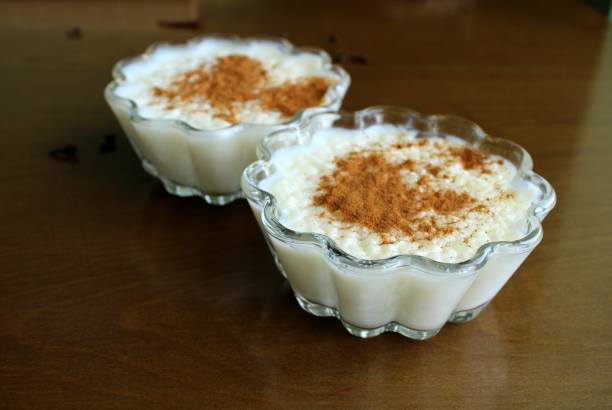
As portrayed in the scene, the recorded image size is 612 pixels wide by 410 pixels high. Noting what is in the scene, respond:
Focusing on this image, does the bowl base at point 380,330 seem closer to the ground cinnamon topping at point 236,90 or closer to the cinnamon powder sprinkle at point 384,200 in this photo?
the cinnamon powder sprinkle at point 384,200

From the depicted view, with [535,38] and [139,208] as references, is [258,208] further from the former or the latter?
[535,38]

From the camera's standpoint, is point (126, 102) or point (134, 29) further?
point (134, 29)

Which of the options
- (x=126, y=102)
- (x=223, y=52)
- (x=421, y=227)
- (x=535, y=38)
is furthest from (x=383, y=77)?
(x=421, y=227)

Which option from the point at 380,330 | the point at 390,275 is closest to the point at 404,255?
the point at 390,275

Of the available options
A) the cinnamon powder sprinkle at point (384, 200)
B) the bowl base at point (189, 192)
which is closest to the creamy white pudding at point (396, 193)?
the cinnamon powder sprinkle at point (384, 200)

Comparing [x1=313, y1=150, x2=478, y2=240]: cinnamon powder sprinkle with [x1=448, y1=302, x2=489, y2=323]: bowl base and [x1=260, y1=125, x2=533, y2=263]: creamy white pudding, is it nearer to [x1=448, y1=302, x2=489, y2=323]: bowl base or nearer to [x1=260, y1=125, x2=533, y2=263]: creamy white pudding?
[x1=260, y1=125, x2=533, y2=263]: creamy white pudding

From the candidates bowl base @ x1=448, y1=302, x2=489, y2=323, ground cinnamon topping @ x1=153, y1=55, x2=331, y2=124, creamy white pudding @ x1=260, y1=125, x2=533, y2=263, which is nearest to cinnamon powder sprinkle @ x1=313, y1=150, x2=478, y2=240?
creamy white pudding @ x1=260, y1=125, x2=533, y2=263

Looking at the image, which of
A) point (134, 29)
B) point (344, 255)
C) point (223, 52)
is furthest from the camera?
point (134, 29)
